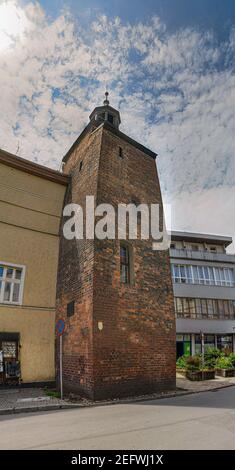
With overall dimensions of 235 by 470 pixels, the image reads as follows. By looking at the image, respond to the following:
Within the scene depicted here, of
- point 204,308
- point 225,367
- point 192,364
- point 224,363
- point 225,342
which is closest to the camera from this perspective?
point 192,364

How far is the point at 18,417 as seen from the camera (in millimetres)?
7508

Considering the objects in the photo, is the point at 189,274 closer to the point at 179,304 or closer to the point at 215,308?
the point at 179,304

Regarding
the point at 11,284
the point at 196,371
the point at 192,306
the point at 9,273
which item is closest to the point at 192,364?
the point at 196,371

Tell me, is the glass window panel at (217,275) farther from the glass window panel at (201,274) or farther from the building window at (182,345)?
the building window at (182,345)

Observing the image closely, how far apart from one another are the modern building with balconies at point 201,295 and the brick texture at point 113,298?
19.8 m

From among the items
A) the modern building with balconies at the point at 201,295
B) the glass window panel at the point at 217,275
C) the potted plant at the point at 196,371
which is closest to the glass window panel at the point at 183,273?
the modern building with balconies at the point at 201,295

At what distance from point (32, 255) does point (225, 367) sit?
588 inches

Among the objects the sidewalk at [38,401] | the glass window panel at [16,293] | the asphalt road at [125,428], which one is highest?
the glass window panel at [16,293]

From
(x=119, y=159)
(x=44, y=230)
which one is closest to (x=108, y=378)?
(x=44, y=230)

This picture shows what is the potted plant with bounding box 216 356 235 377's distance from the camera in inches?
754

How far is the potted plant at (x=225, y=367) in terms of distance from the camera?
1916 cm

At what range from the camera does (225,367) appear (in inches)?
804

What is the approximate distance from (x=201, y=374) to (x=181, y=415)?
10.7 metres
